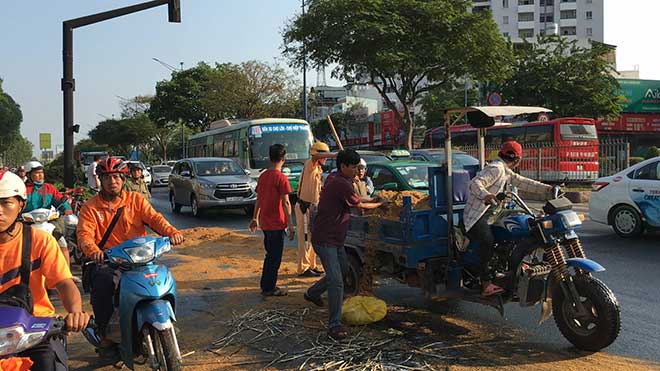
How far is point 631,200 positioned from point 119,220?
9013mm

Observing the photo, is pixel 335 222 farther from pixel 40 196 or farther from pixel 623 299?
pixel 40 196

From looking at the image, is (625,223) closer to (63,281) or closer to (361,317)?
(361,317)

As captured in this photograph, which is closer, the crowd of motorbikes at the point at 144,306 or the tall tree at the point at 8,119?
the crowd of motorbikes at the point at 144,306

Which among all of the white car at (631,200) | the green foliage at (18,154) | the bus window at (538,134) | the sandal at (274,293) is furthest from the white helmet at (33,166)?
the green foliage at (18,154)

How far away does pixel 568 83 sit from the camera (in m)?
31.9

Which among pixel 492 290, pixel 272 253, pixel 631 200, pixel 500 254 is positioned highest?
pixel 631 200

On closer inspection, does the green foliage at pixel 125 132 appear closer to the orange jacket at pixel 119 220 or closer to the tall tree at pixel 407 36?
the tall tree at pixel 407 36

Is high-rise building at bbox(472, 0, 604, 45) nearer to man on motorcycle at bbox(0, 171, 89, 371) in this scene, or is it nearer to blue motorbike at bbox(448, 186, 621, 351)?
blue motorbike at bbox(448, 186, 621, 351)

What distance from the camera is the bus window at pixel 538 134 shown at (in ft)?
76.1

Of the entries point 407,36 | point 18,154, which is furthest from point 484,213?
point 18,154

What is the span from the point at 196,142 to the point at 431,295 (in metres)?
23.0

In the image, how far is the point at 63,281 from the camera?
2.78 m

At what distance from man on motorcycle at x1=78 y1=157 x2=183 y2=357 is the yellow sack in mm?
1875

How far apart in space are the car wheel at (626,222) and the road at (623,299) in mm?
147
